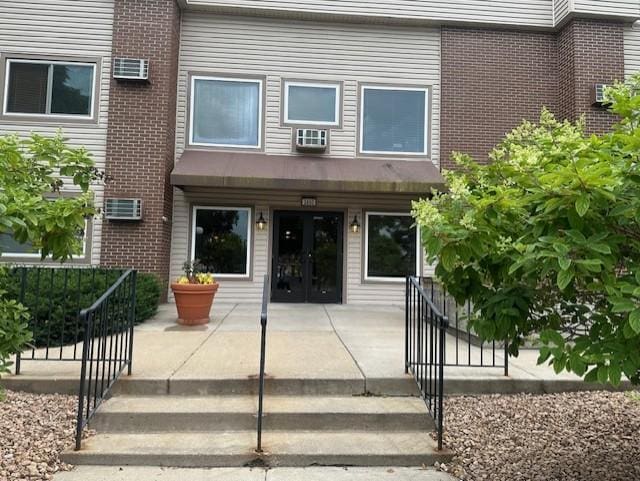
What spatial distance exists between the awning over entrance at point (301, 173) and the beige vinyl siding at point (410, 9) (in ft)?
10.8

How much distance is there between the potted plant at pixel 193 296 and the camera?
7.21 meters

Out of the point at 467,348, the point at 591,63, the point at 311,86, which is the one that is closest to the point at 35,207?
the point at 467,348

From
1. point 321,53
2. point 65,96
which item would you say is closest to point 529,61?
point 321,53

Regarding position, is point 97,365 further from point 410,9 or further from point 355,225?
point 410,9

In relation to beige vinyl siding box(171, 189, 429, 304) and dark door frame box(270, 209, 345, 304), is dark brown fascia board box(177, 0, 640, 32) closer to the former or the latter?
beige vinyl siding box(171, 189, 429, 304)

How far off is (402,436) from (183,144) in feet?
27.6

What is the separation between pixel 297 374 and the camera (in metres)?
4.52

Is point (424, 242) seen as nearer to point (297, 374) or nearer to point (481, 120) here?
point (297, 374)

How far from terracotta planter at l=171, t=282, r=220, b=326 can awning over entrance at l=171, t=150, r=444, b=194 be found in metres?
2.55

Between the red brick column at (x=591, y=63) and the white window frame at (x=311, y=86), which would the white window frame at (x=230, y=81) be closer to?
the white window frame at (x=311, y=86)

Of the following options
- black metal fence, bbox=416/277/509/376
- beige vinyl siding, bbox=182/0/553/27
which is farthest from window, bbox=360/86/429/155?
black metal fence, bbox=416/277/509/376

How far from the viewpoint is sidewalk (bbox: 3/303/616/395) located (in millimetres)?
4426

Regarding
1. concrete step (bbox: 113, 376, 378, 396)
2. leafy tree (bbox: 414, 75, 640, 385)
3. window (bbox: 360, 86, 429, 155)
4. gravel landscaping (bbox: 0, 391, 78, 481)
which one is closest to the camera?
leafy tree (bbox: 414, 75, 640, 385)

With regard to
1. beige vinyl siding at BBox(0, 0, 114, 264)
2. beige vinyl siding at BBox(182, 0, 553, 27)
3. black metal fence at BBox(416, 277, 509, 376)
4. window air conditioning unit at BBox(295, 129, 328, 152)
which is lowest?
black metal fence at BBox(416, 277, 509, 376)
